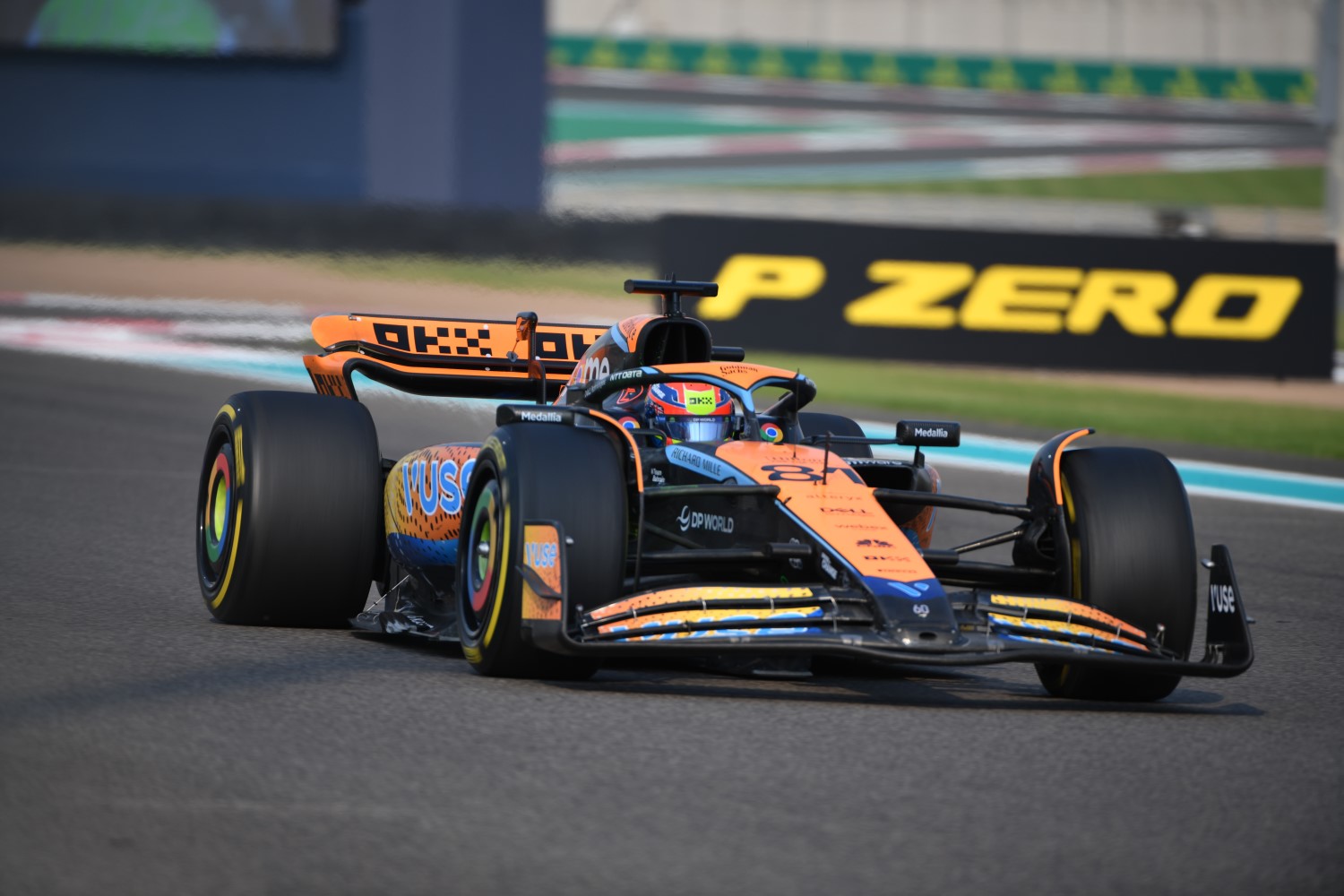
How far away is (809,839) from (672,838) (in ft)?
0.95

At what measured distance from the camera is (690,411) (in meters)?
6.39

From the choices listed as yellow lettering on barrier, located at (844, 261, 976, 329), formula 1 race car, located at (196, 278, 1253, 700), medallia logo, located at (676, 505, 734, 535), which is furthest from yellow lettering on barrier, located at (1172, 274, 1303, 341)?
medallia logo, located at (676, 505, 734, 535)

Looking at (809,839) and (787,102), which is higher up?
(787,102)

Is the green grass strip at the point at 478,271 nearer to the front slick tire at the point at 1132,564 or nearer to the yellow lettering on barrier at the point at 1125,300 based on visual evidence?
the yellow lettering on barrier at the point at 1125,300

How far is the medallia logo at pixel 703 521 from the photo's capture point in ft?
19.6

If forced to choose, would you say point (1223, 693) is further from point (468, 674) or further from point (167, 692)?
point (167, 692)

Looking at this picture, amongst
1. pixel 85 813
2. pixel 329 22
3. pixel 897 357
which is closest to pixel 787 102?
pixel 329 22

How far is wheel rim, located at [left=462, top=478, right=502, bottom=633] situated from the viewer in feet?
18.7

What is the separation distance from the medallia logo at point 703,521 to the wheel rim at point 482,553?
2.07 ft

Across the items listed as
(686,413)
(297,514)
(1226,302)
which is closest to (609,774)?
(686,413)

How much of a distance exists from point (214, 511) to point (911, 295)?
470 inches

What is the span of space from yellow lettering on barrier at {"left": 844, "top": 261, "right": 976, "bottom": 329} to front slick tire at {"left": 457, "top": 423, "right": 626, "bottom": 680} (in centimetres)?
1255

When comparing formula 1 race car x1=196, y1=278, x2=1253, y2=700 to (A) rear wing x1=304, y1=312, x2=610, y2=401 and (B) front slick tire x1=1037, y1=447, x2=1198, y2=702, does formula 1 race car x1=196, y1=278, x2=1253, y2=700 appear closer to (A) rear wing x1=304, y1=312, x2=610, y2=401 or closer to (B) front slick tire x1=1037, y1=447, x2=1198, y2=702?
(B) front slick tire x1=1037, y1=447, x2=1198, y2=702

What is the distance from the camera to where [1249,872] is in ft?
12.9
